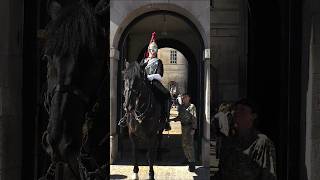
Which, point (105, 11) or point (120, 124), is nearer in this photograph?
point (105, 11)

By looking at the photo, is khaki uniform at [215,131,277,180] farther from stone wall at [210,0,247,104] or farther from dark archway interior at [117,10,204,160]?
dark archway interior at [117,10,204,160]

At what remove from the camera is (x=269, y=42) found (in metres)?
3.96

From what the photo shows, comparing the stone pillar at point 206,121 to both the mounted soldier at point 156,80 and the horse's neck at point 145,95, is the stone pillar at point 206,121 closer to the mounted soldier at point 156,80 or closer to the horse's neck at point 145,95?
the mounted soldier at point 156,80

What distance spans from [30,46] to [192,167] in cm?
398

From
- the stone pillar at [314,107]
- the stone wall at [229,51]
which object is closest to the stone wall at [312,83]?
the stone pillar at [314,107]

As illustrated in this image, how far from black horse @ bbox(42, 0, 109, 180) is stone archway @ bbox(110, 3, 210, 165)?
8.04ft

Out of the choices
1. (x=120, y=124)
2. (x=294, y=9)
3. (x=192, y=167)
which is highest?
(x=294, y=9)

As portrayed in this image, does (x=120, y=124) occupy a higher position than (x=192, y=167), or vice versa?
(x=120, y=124)

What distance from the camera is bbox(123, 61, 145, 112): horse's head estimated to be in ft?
21.6

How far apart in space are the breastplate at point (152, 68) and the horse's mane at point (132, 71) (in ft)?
1.11

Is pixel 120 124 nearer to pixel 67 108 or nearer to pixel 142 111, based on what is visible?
pixel 142 111

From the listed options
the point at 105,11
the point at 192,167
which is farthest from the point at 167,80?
the point at 105,11

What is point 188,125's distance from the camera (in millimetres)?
7062

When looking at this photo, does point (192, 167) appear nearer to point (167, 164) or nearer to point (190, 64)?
point (167, 164)
